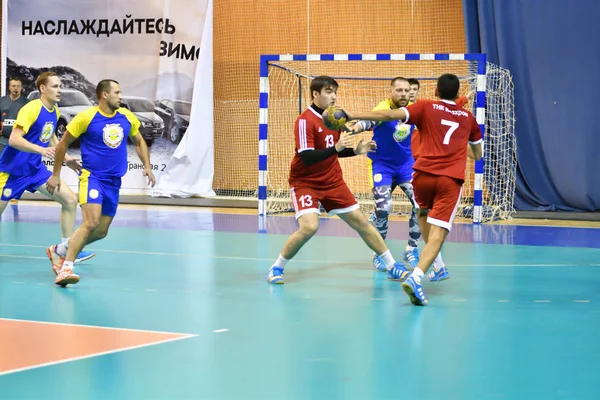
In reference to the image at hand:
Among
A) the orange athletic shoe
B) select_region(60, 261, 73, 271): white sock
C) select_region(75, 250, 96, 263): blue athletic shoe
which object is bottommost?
the orange athletic shoe

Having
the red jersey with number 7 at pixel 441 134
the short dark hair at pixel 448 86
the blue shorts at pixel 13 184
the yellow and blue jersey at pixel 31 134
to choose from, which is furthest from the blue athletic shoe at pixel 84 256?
the short dark hair at pixel 448 86

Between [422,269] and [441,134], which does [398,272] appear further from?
[441,134]

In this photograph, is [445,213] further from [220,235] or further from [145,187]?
[145,187]

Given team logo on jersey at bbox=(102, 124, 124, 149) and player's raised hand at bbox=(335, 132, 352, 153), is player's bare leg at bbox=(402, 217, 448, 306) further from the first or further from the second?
team logo on jersey at bbox=(102, 124, 124, 149)

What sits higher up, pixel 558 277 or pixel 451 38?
pixel 451 38

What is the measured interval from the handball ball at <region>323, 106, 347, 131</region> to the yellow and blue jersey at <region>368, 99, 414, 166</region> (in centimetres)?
224

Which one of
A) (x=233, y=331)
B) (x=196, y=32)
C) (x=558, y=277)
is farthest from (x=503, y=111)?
(x=233, y=331)

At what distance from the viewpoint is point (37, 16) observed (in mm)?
20953

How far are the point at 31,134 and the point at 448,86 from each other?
4.67 metres

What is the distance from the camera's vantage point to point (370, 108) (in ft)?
60.2

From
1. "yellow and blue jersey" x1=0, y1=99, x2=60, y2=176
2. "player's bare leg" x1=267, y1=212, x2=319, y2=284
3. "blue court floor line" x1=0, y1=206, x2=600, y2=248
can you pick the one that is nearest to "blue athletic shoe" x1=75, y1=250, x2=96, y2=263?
"yellow and blue jersey" x1=0, y1=99, x2=60, y2=176

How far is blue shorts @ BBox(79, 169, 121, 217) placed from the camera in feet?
27.0

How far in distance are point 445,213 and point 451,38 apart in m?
12.4

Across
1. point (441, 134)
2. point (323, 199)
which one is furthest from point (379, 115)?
point (323, 199)
